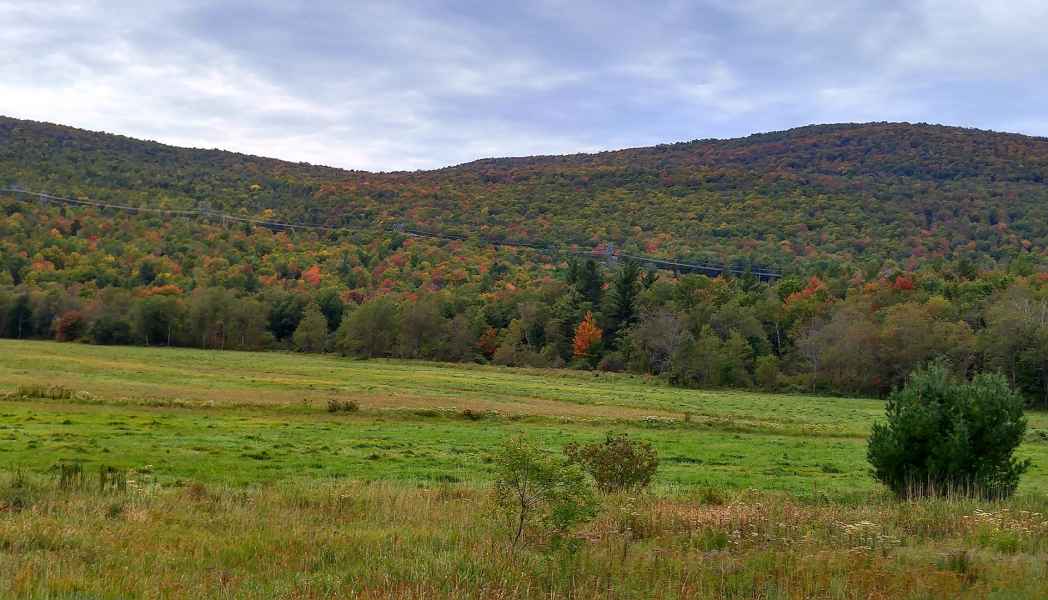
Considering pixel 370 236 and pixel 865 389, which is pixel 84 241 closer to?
pixel 370 236

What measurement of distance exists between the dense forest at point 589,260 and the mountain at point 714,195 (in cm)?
66

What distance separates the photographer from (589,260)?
111 metres

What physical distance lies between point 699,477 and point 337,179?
613ft

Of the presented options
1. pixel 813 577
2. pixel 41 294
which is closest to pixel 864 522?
pixel 813 577

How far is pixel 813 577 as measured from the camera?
374 inches

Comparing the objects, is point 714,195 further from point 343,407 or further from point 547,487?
point 547,487

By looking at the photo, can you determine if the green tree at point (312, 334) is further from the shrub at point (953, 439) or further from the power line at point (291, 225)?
the shrub at point (953, 439)

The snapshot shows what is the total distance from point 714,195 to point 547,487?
162147 millimetres

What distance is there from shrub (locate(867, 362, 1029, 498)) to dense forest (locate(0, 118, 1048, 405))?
194 ft

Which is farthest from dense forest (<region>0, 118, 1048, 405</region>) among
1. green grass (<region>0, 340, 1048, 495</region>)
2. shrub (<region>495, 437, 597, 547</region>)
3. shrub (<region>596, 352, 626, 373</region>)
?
shrub (<region>495, 437, 597, 547</region>)

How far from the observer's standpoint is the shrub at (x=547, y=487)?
10.3 m

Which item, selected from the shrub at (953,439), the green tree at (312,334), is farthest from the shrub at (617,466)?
the green tree at (312,334)

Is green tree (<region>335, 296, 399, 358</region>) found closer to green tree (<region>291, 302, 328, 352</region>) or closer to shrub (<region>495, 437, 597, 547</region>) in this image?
green tree (<region>291, 302, 328, 352</region>)

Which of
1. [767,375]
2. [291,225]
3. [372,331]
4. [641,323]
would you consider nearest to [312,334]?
[372,331]
